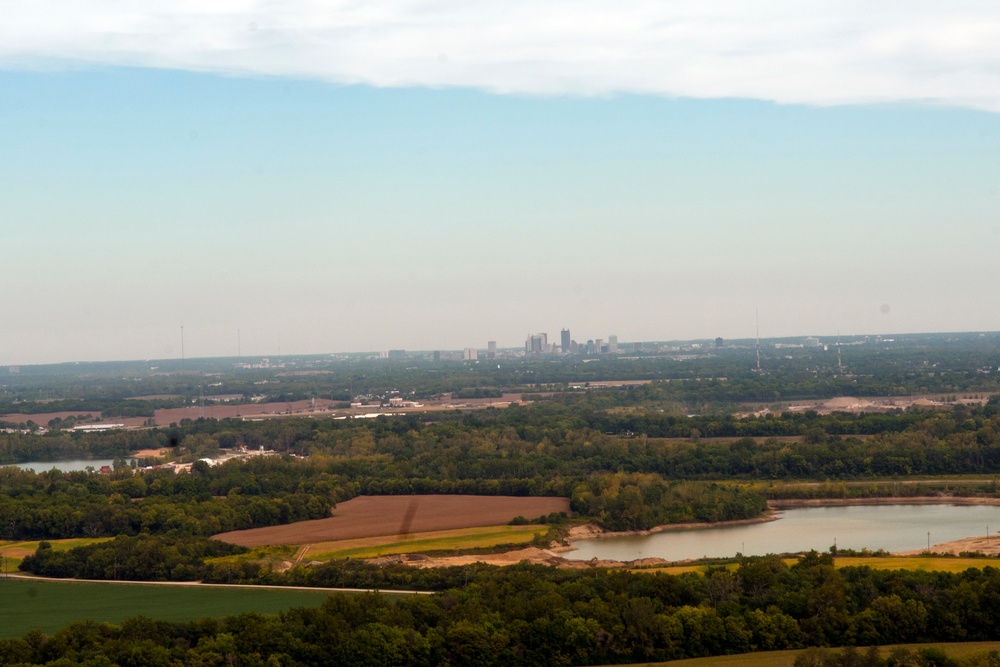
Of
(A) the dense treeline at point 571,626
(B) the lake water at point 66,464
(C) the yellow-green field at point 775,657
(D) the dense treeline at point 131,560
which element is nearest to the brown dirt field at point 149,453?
(B) the lake water at point 66,464

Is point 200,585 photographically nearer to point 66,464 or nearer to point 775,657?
point 775,657

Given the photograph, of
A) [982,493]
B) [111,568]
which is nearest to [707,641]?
[111,568]

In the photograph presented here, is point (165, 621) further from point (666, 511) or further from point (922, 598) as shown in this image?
point (666, 511)

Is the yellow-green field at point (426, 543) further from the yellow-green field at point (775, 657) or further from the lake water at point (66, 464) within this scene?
the lake water at point (66, 464)

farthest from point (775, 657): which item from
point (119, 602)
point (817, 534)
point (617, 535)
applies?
point (617, 535)

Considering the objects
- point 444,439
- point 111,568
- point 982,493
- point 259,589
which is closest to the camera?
point 259,589

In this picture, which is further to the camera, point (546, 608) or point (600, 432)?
point (600, 432)

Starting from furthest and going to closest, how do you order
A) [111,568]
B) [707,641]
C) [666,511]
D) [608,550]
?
[666,511] → [608,550] → [111,568] → [707,641]
